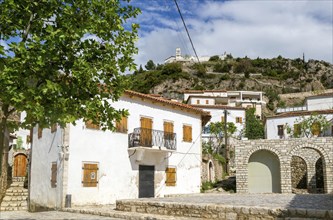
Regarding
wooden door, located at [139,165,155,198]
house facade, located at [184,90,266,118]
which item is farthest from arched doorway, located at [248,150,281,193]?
house facade, located at [184,90,266,118]

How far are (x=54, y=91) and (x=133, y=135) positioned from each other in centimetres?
1274

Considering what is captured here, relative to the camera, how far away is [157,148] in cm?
2120

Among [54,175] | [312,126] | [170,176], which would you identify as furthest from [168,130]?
[312,126]

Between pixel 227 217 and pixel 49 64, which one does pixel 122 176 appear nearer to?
pixel 227 217

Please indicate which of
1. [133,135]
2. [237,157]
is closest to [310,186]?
[237,157]

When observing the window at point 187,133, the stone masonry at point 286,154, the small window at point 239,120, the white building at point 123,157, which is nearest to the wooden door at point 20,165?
the white building at point 123,157

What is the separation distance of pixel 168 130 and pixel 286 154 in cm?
892

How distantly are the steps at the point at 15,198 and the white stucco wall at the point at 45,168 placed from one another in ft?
2.06

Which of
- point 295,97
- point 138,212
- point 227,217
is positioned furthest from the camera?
point 295,97

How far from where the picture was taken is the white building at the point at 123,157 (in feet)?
59.4

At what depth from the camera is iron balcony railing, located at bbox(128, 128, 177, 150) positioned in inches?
814

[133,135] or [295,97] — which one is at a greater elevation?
[295,97]

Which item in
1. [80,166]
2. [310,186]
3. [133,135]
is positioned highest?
[133,135]

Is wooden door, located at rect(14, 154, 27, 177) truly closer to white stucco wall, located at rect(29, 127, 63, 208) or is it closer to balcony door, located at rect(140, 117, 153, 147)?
white stucco wall, located at rect(29, 127, 63, 208)
